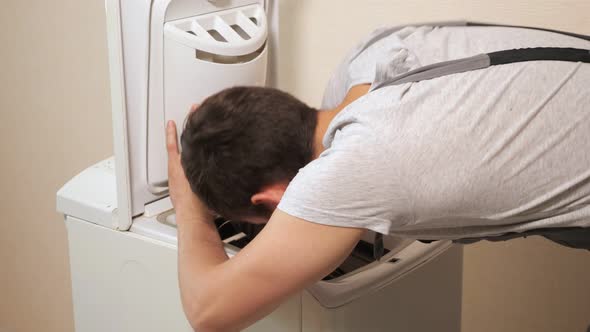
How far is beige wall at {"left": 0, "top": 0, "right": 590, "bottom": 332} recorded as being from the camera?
134cm

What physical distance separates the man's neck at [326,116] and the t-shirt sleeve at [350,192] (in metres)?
0.11

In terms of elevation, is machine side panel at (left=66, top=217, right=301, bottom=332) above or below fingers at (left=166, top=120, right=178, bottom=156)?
below

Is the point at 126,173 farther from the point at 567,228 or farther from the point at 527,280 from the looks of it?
the point at 527,280

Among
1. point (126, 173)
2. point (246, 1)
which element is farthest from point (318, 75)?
point (126, 173)

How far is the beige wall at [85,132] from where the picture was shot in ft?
4.40

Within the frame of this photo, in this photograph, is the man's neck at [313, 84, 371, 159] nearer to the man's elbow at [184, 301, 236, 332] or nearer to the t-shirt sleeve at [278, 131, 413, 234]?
the t-shirt sleeve at [278, 131, 413, 234]

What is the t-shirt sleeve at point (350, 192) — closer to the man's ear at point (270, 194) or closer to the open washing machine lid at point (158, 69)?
the man's ear at point (270, 194)

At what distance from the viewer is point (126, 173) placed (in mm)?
1049

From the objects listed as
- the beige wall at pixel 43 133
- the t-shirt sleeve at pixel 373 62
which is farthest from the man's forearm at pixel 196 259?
the beige wall at pixel 43 133

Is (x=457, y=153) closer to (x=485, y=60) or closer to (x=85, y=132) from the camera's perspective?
(x=485, y=60)

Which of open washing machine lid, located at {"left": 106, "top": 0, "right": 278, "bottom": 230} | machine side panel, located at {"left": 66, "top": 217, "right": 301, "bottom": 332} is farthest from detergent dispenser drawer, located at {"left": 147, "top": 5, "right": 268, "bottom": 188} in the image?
machine side panel, located at {"left": 66, "top": 217, "right": 301, "bottom": 332}

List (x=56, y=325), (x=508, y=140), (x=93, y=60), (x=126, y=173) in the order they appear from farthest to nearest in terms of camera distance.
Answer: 1. (x=56, y=325)
2. (x=93, y=60)
3. (x=126, y=173)
4. (x=508, y=140)

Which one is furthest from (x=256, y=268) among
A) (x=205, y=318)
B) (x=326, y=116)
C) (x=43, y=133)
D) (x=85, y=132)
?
(x=43, y=133)

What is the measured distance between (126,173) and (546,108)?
1.94 feet
